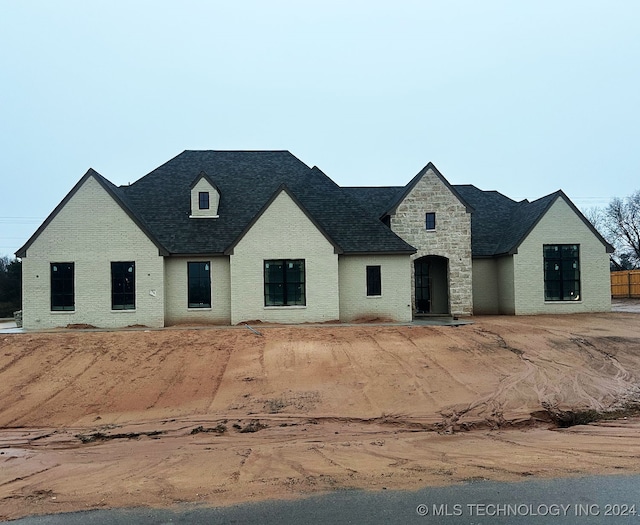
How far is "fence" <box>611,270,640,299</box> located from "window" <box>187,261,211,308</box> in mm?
38484

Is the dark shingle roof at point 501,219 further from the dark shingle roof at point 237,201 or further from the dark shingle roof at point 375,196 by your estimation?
the dark shingle roof at point 237,201

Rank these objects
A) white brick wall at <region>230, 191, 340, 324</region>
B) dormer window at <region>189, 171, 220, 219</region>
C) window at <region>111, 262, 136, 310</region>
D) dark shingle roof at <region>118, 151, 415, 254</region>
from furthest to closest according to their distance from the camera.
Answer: dormer window at <region>189, 171, 220, 219</region>, dark shingle roof at <region>118, 151, 415, 254</region>, white brick wall at <region>230, 191, 340, 324</region>, window at <region>111, 262, 136, 310</region>

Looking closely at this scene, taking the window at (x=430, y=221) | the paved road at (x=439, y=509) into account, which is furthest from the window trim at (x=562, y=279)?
the paved road at (x=439, y=509)

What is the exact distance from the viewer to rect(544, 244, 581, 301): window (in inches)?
1020

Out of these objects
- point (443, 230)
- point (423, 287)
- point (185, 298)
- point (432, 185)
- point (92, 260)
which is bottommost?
point (185, 298)

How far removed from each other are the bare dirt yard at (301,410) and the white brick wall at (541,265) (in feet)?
13.5

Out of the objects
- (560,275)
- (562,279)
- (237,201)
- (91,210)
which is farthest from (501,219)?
(91,210)

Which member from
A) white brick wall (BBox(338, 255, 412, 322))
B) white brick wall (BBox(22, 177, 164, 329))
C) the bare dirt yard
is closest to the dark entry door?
white brick wall (BBox(338, 255, 412, 322))

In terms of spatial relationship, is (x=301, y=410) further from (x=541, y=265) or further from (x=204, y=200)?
(x=541, y=265)

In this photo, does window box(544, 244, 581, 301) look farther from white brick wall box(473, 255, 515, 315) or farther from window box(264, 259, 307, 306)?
window box(264, 259, 307, 306)

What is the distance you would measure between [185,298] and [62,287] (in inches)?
199

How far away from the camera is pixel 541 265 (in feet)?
84.6

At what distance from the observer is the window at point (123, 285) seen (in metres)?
21.9

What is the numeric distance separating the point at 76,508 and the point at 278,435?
4.73 metres
